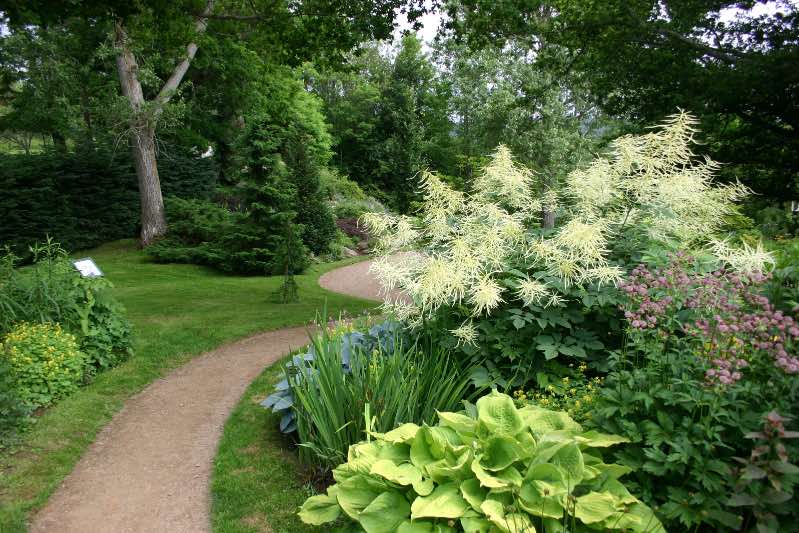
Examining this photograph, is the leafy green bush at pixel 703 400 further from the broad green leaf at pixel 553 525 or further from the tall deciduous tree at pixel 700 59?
the tall deciduous tree at pixel 700 59

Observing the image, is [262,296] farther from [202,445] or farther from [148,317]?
[202,445]

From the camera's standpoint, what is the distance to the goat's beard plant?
3664 mm

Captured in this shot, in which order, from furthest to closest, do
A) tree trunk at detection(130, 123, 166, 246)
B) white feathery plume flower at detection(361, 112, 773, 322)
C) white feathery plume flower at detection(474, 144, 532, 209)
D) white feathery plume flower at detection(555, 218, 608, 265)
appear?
tree trunk at detection(130, 123, 166, 246), white feathery plume flower at detection(474, 144, 532, 209), white feathery plume flower at detection(361, 112, 773, 322), white feathery plume flower at detection(555, 218, 608, 265)

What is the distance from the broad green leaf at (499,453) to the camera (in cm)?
270

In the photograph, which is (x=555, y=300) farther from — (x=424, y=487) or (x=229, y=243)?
(x=229, y=243)

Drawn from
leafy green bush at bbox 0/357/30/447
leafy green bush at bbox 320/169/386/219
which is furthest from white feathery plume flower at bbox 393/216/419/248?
leafy green bush at bbox 320/169/386/219

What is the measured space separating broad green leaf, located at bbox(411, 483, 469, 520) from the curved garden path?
5.36ft

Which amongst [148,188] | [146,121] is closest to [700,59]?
[146,121]

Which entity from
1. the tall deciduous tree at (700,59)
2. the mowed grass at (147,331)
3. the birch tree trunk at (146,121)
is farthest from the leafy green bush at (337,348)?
the birch tree trunk at (146,121)

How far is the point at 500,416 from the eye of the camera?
116 inches

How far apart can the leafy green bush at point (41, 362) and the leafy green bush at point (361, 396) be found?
2678 millimetres

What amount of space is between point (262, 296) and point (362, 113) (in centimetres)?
2101

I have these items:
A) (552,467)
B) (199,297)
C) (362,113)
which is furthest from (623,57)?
(362,113)

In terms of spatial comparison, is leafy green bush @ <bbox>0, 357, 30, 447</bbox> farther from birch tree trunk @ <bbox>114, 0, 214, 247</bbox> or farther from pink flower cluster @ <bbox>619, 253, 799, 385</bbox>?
birch tree trunk @ <bbox>114, 0, 214, 247</bbox>
